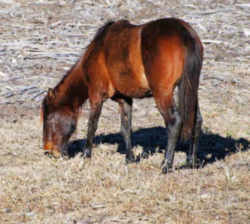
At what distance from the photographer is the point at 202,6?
17812mm

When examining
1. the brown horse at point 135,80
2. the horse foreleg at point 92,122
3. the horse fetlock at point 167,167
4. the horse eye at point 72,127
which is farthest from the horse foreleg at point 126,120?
the horse fetlock at point 167,167

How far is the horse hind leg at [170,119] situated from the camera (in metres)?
6.79

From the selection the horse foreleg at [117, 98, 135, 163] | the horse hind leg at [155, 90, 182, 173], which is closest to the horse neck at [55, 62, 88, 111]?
the horse foreleg at [117, 98, 135, 163]

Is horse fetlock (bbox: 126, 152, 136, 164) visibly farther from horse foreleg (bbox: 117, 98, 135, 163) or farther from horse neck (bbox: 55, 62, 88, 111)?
horse neck (bbox: 55, 62, 88, 111)

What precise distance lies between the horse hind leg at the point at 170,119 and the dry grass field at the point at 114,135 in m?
0.19

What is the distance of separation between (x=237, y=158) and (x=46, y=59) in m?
6.90

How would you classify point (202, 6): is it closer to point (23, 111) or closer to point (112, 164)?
point (23, 111)

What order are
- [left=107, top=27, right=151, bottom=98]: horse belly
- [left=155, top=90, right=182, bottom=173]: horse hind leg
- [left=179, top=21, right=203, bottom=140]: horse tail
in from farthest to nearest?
[left=107, top=27, right=151, bottom=98]: horse belly → [left=155, top=90, right=182, bottom=173]: horse hind leg → [left=179, top=21, right=203, bottom=140]: horse tail

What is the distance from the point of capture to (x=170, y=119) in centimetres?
686

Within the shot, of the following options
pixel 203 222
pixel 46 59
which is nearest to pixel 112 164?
pixel 203 222

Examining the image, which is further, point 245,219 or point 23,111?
point 23,111

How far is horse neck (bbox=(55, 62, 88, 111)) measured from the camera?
7918mm

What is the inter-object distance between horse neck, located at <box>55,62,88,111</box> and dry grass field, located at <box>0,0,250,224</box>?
34.9 inches

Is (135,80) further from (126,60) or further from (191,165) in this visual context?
(191,165)
